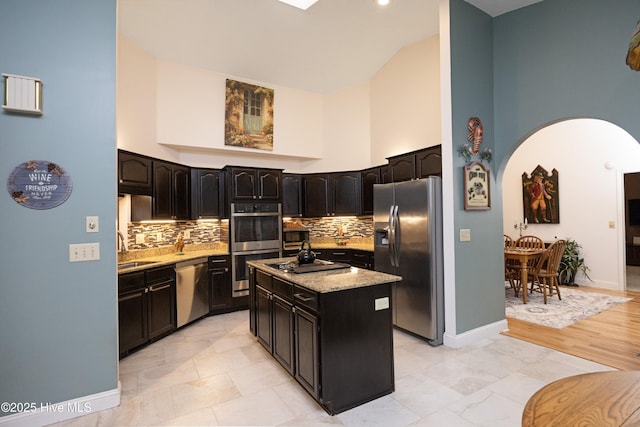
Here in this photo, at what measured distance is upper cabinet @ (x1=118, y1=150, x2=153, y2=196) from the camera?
3.57 meters

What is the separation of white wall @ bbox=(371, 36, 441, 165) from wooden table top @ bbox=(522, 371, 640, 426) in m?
3.87

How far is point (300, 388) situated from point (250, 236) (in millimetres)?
2724

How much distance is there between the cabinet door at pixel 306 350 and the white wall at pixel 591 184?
5.99 m

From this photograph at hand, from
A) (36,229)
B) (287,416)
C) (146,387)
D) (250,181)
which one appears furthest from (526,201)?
(36,229)

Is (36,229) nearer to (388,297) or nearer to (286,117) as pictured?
(388,297)

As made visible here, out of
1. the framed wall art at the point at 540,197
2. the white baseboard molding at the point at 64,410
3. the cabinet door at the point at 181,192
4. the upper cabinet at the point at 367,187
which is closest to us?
the white baseboard molding at the point at 64,410

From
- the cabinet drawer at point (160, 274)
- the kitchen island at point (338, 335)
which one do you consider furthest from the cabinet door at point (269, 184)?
the kitchen island at point (338, 335)

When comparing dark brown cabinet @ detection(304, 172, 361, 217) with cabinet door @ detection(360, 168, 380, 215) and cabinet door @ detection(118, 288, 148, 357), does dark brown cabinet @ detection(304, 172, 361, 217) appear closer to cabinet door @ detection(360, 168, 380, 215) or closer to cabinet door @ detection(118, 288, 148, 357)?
cabinet door @ detection(360, 168, 380, 215)

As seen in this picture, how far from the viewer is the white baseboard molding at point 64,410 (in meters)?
2.16

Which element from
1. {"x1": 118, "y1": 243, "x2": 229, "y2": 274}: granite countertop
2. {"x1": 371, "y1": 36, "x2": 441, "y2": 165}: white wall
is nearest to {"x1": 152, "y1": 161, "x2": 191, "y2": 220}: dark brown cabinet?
{"x1": 118, "y1": 243, "x2": 229, "y2": 274}: granite countertop

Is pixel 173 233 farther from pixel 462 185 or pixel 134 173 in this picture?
pixel 462 185

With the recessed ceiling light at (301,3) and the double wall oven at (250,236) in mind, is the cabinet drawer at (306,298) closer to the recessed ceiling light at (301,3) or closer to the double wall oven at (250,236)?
the double wall oven at (250,236)

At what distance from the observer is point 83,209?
2.37m

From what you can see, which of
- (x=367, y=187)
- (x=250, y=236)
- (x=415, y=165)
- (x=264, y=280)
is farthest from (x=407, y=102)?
(x=264, y=280)
